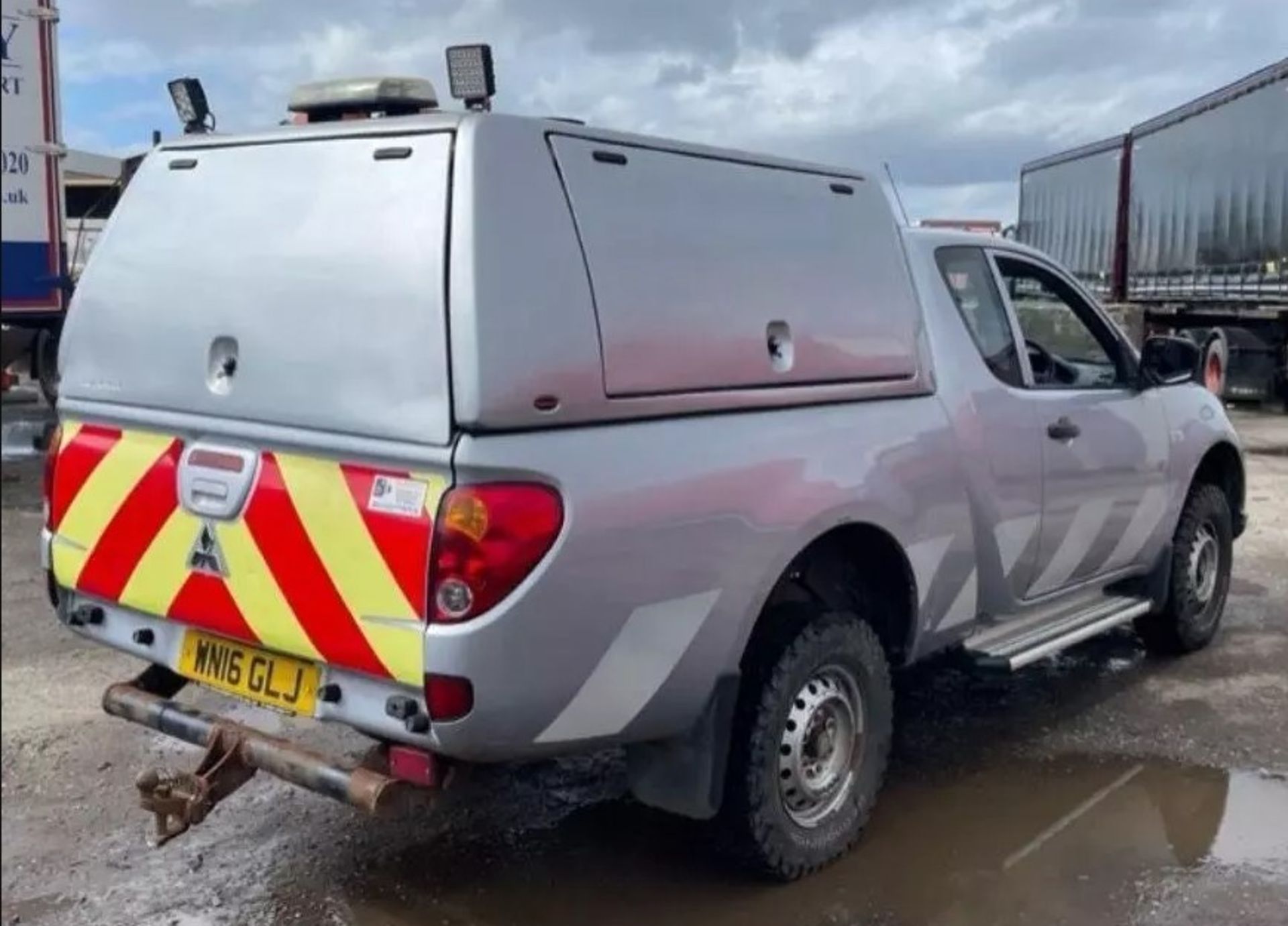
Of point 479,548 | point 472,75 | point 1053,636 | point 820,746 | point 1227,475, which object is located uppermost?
point 472,75

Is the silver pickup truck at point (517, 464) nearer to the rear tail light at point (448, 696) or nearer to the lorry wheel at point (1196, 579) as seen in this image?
the rear tail light at point (448, 696)

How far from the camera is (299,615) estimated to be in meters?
3.28

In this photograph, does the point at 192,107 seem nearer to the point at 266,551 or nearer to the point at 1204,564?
the point at 266,551

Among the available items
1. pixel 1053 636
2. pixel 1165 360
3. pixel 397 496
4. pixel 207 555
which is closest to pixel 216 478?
pixel 207 555

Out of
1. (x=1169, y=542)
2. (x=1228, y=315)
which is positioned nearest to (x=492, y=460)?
(x=1169, y=542)

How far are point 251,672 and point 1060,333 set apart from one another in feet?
11.8

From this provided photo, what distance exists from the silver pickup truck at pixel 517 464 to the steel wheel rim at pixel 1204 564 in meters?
1.99

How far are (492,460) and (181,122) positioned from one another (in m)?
1.89

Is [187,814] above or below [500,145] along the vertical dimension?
below

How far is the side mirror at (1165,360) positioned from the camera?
18.0 feet

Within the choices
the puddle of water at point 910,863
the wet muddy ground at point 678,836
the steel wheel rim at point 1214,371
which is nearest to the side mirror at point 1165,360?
the wet muddy ground at point 678,836

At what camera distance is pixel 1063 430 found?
4969 mm

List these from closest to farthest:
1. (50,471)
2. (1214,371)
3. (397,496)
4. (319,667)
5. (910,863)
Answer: (397,496) → (319,667) → (50,471) → (910,863) → (1214,371)

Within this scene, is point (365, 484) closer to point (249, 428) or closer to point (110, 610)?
point (249, 428)
